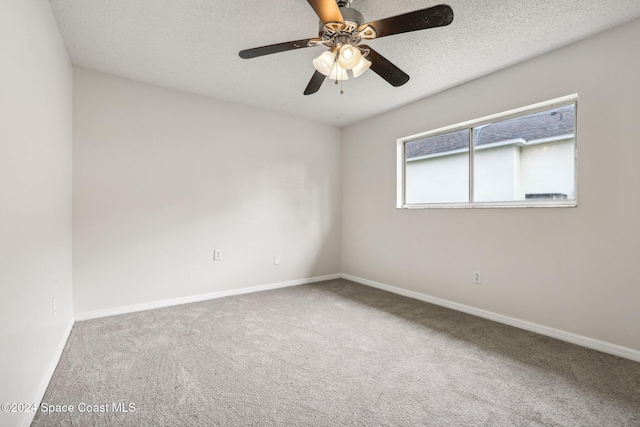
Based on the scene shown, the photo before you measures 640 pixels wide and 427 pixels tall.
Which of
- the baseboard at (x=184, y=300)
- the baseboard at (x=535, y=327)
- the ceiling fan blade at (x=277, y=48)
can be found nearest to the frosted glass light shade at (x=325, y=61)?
the ceiling fan blade at (x=277, y=48)

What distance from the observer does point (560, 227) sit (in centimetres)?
245

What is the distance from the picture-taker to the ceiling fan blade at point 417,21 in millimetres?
1438

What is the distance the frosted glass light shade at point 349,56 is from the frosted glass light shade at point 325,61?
0.07 metres

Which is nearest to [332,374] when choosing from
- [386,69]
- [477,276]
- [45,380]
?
[45,380]

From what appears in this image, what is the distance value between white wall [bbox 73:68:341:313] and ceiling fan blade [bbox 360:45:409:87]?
2.25 meters

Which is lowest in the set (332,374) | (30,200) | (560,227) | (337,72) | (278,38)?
(332,374)

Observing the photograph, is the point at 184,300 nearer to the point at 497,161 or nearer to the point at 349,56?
the point at 349,56

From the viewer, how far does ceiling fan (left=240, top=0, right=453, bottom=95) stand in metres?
1.49

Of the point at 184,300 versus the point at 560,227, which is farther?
the point at 184,300

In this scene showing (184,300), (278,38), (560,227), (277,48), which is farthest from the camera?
(184,300)

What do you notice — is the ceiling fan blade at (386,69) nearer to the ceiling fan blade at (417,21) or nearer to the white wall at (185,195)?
the ceiling fan blade at (417,21)

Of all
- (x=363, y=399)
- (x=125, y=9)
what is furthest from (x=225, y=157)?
(x=363, y=399)

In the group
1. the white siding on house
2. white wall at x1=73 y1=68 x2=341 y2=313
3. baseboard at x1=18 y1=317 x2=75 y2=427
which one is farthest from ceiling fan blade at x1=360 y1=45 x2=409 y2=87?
baseboard at x1=18 y1=317 x2=75 y2=427

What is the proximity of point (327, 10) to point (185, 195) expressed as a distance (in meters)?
2.59
